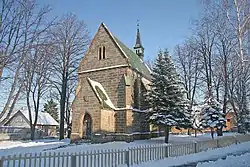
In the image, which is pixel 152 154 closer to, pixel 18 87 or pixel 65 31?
pixel 18 87

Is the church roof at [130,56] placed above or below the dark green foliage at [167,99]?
above

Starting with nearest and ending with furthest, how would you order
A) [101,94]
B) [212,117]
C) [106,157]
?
[106,157] < [101,94] < [212,117]

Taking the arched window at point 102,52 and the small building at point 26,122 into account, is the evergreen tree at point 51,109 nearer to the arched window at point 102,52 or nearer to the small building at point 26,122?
the small building at point 26,122

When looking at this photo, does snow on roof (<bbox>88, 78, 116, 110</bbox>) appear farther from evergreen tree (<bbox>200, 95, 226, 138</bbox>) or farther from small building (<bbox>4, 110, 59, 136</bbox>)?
small building (<bbox>4, 110, 59, 136</bbox>)

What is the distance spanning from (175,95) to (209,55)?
11939 mm

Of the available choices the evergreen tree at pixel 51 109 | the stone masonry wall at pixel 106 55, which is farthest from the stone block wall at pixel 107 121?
the evergreen tree at pixel 51 109

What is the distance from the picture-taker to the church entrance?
23.0 m

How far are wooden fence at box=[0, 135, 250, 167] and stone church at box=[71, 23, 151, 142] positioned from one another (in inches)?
364

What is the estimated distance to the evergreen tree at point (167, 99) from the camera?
21578 mm

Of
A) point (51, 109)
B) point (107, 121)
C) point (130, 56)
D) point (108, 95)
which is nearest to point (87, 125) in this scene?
point (107, 121)

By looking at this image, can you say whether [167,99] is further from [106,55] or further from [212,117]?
[106,55]

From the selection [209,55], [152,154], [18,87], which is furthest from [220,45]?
[18,87]

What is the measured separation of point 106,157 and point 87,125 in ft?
47.0

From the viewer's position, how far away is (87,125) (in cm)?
2325
